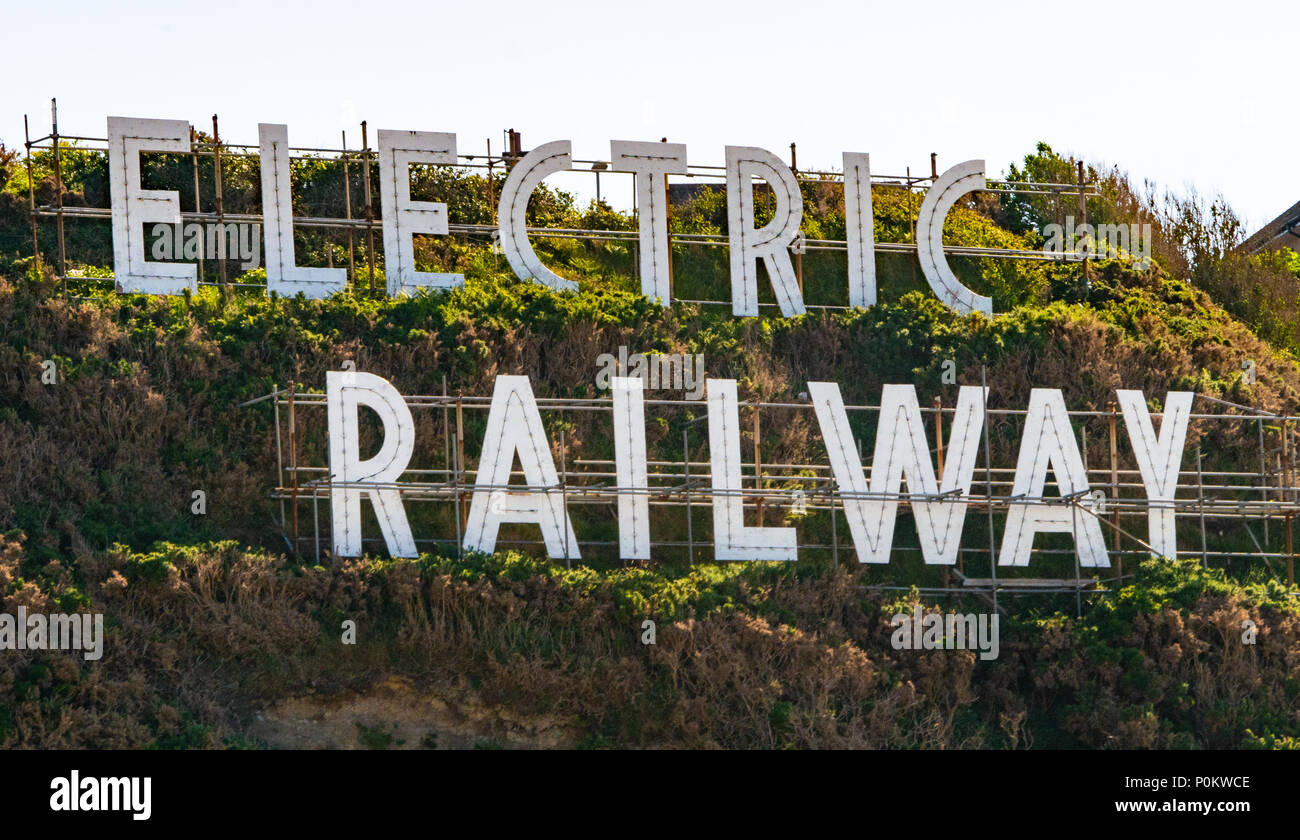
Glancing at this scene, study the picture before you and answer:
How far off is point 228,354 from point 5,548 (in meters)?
5.70

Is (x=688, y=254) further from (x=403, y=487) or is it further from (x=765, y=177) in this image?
(x=403, y=487)

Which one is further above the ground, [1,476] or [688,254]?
[688,254]

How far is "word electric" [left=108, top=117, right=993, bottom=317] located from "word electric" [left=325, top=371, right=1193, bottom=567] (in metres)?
4.54

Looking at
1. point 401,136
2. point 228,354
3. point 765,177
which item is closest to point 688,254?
point 765,177

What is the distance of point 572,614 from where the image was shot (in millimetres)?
26172

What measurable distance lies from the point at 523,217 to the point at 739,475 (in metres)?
7.37

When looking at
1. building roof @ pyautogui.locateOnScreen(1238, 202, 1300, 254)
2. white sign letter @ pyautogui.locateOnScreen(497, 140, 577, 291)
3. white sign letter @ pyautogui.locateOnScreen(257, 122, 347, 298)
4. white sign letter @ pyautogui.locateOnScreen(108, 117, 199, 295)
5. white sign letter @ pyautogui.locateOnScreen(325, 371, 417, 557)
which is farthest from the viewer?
building roof @ pyautogui.locateOnScreen(1238, 202, 1300, 254)

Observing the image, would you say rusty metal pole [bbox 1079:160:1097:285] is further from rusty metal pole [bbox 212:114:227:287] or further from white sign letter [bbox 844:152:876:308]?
rusty metal pole [bbox 212:114:227:287]

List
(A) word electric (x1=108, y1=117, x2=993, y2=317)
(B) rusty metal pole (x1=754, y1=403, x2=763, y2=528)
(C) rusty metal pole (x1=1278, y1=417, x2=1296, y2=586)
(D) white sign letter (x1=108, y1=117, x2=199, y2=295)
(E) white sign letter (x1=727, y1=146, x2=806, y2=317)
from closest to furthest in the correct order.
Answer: (B) rusty metal pole (x1=754, y1=403, x2=763, y2=528) < (C) rusty metal pole (x1=1278, y1=417, x2=1296, y2=586) < (D) white sign letter (x1=108, y1=117, x2=199, y2=295) < (A) word electric (x1=108, y1=117, x2=993, y2=317) < (E) white sign letter (x1=727, y1=146, x2=806, y2=317)

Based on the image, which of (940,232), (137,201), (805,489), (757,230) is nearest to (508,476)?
(805,489)

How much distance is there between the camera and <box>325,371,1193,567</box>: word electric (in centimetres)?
2723

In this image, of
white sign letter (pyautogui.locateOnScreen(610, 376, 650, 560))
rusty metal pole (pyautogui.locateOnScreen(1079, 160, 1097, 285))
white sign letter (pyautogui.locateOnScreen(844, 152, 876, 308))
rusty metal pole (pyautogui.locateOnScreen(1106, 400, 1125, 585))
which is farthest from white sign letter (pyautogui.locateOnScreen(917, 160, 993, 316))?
white sign letter (pyautogui.locateOnScreen(610, 376, 650, 560))

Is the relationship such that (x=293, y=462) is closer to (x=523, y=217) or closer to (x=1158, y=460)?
(x=523, y=217)

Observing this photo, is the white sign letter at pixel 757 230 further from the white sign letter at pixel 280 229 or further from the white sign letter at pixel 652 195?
the white sign letter at pixel 280 229
